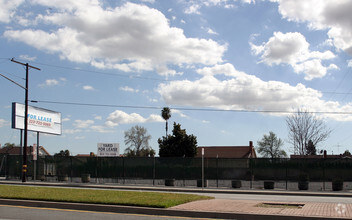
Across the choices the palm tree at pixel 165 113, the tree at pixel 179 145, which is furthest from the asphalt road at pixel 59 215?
the palm tree at pixel 165 113

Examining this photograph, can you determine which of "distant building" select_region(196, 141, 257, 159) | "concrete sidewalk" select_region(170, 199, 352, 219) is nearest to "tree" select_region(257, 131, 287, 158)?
"distant building" select_region(196, 141, 257, 159)

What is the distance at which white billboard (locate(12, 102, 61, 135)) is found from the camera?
3819 cm

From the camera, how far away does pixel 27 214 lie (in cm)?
1173

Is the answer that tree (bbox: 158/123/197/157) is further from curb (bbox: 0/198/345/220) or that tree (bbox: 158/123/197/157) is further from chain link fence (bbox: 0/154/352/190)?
curb (bbox: 0/198/345/220)

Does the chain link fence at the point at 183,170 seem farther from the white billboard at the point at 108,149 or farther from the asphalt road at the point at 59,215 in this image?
the asphalt road at the point at 59,215

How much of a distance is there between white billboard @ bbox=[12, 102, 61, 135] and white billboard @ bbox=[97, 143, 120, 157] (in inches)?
420

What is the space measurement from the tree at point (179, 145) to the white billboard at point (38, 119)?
A: 1936 cm

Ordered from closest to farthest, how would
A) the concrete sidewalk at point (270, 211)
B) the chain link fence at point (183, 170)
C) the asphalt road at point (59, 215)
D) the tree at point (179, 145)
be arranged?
1. the concrete sidewalk at point (270, 211)
2. the asphalt road at point (59, 215)
3. the chain link fence at point (183, 170)
4. the tree at point (179, 145)

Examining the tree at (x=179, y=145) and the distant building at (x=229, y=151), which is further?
the distant building at (x=229, y=151)

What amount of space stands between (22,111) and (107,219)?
31.5m

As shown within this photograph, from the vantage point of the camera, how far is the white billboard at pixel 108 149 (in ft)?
107

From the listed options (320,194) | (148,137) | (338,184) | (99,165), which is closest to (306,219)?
(320,194)

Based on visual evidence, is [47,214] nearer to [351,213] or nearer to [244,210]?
[244,210]

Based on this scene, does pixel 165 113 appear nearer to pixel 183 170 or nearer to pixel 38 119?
pixel 38 119
